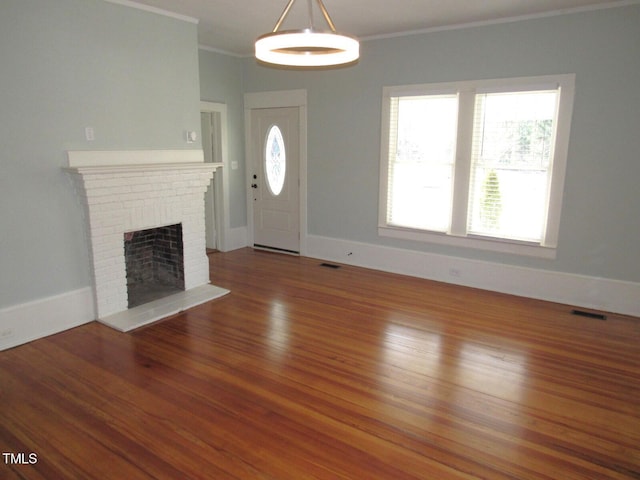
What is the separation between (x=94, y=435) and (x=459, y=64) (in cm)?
466

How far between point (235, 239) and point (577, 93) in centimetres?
471

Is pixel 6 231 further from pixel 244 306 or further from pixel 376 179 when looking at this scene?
pixel 376 179

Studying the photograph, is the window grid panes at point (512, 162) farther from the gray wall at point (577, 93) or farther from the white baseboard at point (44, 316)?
the white baseboard at point (44, 316)

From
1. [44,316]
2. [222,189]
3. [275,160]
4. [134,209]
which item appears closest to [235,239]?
[222,189]

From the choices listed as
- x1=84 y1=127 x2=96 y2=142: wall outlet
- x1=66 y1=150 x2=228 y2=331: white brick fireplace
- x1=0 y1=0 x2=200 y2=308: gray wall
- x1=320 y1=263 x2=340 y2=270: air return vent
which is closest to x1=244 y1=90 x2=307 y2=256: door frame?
x1=320 y1=263 x2=340 y2=270: air return vent

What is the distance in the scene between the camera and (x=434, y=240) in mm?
5133

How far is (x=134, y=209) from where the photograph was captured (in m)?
4.08

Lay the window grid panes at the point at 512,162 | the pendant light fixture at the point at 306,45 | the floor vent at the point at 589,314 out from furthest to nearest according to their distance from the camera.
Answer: the window grid panes at the point at 512,162, the floor vent at the point at 589,314, the pendant light fixture at the point at 306,45

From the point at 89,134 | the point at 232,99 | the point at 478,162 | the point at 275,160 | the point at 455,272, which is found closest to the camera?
the point at 89,134

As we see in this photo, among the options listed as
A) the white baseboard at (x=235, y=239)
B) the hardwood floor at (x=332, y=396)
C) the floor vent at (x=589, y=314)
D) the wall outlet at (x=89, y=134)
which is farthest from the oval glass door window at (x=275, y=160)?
the floor vent at (x=589, y=314)

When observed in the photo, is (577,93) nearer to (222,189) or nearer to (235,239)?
(222,189)

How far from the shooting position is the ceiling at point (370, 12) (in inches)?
152

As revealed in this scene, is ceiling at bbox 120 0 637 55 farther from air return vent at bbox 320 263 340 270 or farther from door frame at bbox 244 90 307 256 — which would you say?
air return vent at bbox 320 263 340 270

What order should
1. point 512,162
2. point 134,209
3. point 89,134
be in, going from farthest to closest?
point 512,162, point 134,209, point 89,134
